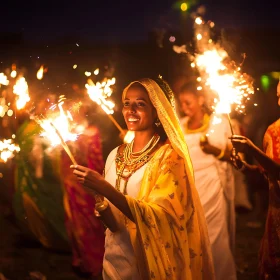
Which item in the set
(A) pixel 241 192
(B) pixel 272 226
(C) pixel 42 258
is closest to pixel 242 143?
(B) pixel 272 226

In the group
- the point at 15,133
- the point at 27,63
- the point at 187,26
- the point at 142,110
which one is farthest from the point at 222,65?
the point at 187,26

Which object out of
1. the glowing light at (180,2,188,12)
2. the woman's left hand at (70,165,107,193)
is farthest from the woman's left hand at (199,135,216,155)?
the glowing light at (180,2,188,12)

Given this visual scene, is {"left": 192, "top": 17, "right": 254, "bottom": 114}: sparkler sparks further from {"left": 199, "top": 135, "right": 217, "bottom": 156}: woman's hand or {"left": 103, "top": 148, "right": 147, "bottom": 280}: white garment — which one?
{"left": 103, "top": 148, "right": 147, "bottom": 280}: white garment

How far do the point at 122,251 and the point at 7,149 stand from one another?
440 centimetres

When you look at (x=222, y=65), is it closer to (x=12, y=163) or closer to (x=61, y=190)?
(x=61, y=190)

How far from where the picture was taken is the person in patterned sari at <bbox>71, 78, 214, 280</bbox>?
3.06 metres

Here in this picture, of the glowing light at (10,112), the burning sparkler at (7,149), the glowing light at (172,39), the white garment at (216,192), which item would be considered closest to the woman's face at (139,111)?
the white garment at (216,192)

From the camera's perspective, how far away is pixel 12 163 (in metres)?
7.08

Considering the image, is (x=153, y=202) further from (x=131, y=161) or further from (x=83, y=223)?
(x=83, y=223)

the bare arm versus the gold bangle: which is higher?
the bare arm

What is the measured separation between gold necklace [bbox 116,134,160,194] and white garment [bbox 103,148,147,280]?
1.3 inches

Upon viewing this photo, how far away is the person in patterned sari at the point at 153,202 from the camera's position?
306 centimetres

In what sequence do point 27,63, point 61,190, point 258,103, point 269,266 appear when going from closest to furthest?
1. point 269,266
2. point 61,190
3. point 258,103
4. point 27,63

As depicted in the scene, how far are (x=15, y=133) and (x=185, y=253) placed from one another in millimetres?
4663
